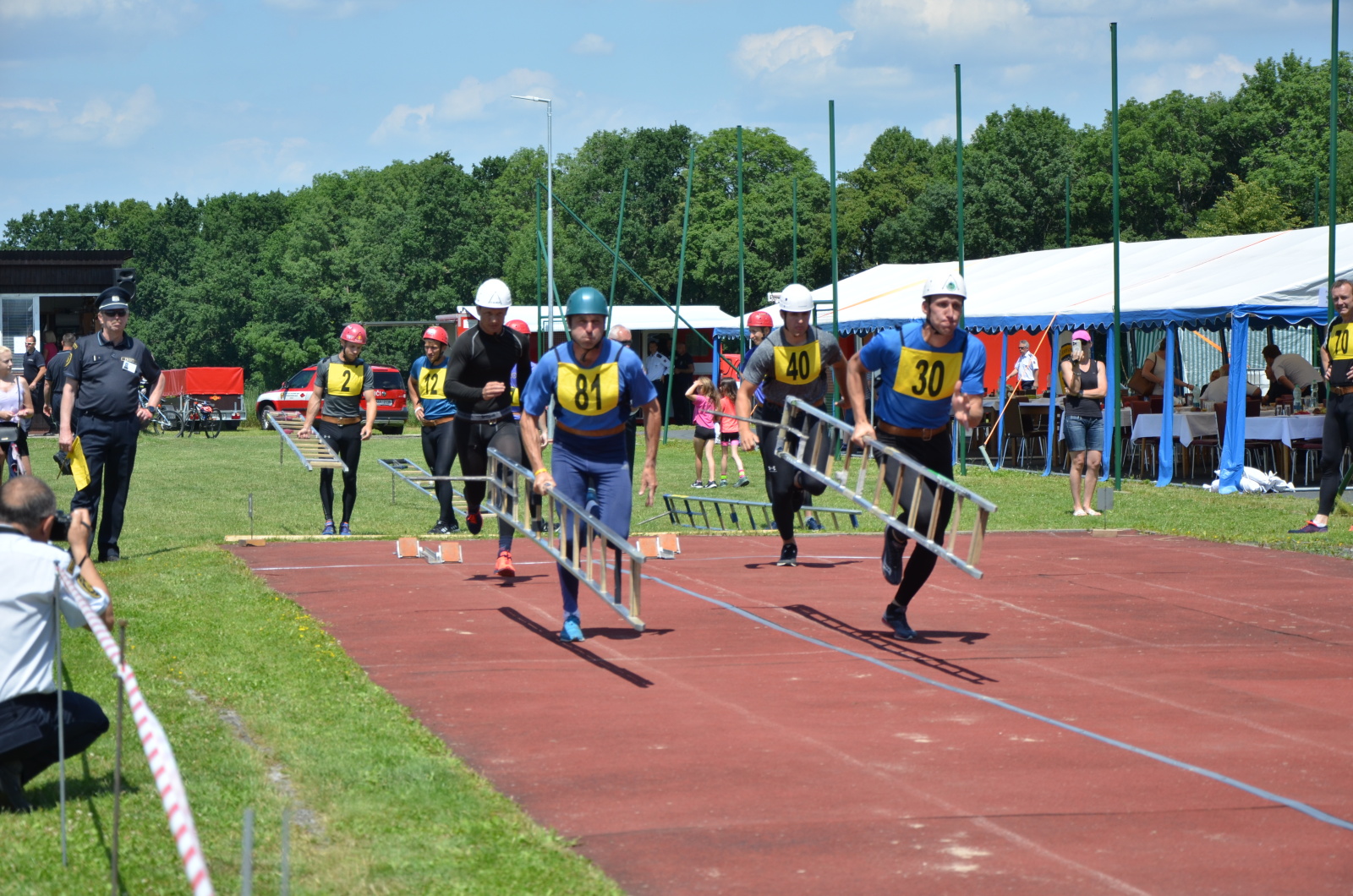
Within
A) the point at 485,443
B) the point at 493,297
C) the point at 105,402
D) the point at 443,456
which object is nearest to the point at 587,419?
the point at 493,297

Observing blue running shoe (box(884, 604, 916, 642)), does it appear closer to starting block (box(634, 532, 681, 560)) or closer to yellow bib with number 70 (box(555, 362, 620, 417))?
yellow bib with number 70 (box(555, 362, 620, 417))

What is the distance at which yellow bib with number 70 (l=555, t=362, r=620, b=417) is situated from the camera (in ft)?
28.0

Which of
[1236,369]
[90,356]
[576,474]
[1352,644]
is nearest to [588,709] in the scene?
[576,474]

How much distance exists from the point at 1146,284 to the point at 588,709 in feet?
60.7

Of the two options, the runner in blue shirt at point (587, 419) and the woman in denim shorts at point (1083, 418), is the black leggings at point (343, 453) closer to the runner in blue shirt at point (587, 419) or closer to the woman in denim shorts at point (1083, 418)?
the runner in blue shirt at point (587, 419)

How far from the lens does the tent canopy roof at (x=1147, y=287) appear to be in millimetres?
20078

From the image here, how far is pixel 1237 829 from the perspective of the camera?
201 inches

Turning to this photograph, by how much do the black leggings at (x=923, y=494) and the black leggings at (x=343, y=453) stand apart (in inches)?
284

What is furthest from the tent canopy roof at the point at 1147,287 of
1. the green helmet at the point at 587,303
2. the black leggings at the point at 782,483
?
the green helmet at the point at 587,303

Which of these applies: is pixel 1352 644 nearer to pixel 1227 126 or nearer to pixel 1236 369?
pixel 1236 369

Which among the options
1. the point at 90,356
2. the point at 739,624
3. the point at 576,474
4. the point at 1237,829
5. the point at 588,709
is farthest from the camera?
the point at 90,356

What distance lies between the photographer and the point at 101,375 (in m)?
11.8

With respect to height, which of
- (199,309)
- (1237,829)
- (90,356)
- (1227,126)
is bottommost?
(1237,829)

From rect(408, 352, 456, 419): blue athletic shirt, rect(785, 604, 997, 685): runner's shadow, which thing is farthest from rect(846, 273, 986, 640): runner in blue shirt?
rect(408, 352, 456, 419): blue athletic shirt
